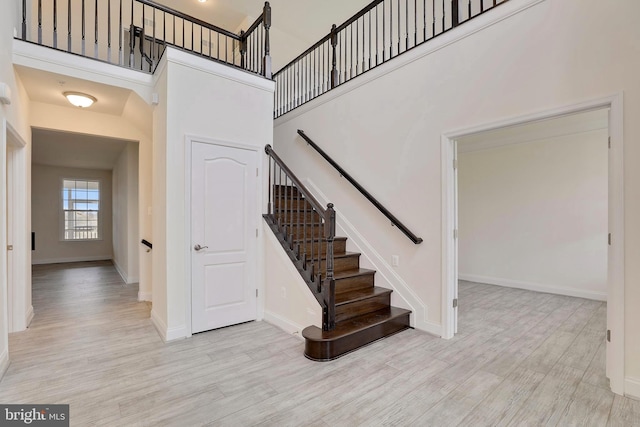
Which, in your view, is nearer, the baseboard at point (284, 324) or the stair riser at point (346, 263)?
the baseboard at point (284, 324)

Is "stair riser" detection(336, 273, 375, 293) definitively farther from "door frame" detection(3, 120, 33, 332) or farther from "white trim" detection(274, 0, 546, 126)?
"door frame" detection(3, 120, 33, 332)

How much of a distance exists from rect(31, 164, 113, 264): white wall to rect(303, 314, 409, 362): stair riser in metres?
9.17

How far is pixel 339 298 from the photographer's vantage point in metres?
3.29

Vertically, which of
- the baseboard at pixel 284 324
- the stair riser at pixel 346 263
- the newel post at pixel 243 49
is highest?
the newel post at pixel 243 49

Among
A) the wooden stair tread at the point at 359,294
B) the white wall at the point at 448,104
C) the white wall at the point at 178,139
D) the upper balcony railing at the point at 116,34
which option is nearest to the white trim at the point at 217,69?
the white wall at the point at 178,139

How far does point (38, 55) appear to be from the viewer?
307cm

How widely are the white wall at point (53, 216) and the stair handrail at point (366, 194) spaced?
25.0 feet

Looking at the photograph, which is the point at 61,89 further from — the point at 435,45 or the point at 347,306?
the point at 435,45

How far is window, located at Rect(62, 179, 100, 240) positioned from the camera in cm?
883

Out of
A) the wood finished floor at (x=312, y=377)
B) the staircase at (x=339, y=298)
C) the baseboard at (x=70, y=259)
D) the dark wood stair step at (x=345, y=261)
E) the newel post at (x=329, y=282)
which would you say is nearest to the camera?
the wood finished floor at (x=312, y=377)

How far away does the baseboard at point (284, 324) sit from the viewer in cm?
328

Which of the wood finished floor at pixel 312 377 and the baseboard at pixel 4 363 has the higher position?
the baseboard at pixel 4 363

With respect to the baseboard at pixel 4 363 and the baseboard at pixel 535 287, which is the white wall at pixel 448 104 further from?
the baseboard at pixel 4 363

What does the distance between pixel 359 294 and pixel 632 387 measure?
219cm
